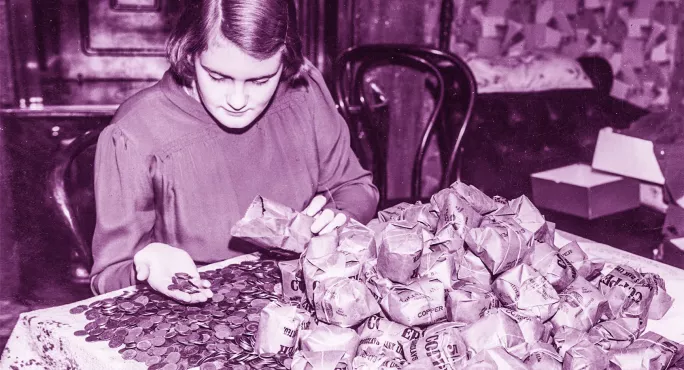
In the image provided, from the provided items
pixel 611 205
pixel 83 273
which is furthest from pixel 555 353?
pixel 611 205

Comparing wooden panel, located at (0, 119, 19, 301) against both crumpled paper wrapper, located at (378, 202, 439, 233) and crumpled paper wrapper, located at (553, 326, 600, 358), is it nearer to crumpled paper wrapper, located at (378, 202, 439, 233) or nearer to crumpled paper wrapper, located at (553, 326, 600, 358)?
crumpled paper wrapper, located at (378, 202, 439, 233)

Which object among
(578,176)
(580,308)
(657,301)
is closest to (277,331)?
(580,308)

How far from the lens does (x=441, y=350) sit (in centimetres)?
92

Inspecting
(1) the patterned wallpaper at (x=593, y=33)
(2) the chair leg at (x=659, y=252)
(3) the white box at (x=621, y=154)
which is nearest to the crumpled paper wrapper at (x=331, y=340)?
(2) the chair leg at (x=659, y=252)

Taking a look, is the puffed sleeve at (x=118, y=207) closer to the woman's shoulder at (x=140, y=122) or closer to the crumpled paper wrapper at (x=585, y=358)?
the woman's shoulder at (x=140, y=122)

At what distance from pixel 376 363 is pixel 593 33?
4138 millimetres

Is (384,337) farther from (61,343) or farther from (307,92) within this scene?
(307,92)

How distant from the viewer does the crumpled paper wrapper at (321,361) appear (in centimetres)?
92

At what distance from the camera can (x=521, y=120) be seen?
376 cm

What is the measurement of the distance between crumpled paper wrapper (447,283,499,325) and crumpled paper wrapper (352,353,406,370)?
0.43 feet

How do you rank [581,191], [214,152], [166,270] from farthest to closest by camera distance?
[581,191], [214,152], [166,270]

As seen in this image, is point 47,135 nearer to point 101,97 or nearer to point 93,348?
point 101,97

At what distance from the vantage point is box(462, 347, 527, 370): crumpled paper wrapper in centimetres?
88

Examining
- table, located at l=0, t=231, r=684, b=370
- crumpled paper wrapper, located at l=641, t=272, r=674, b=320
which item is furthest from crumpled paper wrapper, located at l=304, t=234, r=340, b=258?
crumpled paper wrapper, located at l=641, t=272, r=674, b=320
